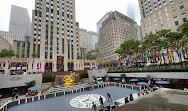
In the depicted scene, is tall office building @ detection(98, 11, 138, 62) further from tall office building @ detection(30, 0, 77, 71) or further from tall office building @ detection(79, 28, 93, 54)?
tall office building @ detection(79, 28, 93, 54)

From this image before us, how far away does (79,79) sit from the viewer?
33344mm

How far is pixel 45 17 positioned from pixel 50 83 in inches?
1317

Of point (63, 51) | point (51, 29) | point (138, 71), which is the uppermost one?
point (51, 29)

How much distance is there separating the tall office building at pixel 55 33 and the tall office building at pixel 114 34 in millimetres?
39286

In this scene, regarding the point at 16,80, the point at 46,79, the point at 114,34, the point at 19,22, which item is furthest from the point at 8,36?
the point at 16,80

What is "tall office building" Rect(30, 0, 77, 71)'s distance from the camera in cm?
4349

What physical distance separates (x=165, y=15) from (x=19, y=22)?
189 meters

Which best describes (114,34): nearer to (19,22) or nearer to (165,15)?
(165,15)

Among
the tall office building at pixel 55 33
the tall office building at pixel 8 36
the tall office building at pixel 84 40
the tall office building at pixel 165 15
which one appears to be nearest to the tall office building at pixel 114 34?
the tall office building at pixel 165 15

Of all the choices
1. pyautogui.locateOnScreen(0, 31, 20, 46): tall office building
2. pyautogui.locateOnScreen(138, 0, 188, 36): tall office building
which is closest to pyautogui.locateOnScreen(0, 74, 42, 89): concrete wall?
pyautogui.locateOnScreen(138, 0, 188, 36): tall office building

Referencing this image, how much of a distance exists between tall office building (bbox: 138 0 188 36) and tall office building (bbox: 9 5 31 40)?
551 ft

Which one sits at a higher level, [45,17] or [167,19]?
[45,17]

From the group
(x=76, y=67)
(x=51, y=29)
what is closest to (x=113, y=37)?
(x=76, y=67)

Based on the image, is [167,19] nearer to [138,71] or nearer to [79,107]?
[138,71]
